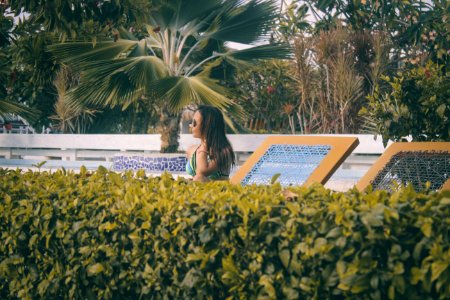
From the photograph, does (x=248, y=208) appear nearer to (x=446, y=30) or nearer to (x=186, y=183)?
(x=186, y=183)

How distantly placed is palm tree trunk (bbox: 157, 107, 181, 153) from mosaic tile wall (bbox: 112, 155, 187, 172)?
36 cm

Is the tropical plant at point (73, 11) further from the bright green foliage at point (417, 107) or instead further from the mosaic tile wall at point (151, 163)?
the mosaic tile wall at point (151, 163)

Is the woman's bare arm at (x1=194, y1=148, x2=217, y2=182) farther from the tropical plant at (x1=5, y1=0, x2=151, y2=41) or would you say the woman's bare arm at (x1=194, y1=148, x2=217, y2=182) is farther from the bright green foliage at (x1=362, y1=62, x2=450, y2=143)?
the bright green foliage at (x1=362, y1=62, x2=450, y2=143)

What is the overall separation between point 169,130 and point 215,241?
38.2 feet

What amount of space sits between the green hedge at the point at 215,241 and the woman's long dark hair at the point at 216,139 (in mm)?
1510

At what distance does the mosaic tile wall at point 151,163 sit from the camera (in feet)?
48.0

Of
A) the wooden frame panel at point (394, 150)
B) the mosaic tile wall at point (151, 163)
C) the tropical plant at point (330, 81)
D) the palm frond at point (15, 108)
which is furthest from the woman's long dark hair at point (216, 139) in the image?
the tropical plant at point (330, 81)

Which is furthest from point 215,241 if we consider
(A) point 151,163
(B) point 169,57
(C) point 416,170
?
(B) point 169,57

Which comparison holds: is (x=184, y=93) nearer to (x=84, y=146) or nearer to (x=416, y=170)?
(x=84, y=146)

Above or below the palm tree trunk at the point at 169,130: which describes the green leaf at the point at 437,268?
below

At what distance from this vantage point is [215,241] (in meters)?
3.56

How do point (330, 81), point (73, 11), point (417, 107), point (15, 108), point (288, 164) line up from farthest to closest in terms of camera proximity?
point (330, 81)
point (15, 108)
point (417, 107)
point (73, 11)
point (288, 164)

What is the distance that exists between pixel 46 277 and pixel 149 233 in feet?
3.23

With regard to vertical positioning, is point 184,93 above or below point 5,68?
below
